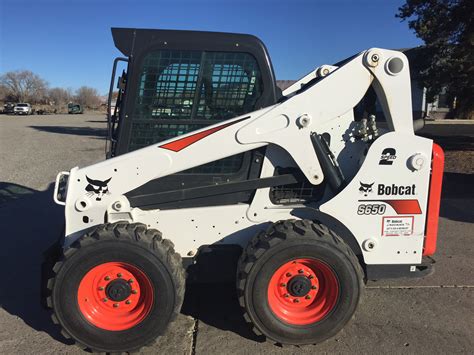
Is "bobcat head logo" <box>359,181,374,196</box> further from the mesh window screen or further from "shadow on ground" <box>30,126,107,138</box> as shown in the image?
"shadow on ground" <box>30,126,107,138</box>

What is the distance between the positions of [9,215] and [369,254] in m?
5.96

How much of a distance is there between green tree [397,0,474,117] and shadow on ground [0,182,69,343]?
35.3 ft

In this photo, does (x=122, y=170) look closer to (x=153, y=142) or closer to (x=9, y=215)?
(x=153, y=142)

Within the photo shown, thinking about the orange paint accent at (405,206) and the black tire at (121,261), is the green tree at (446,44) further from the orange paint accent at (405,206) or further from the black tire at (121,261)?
the black tire at (121,261)

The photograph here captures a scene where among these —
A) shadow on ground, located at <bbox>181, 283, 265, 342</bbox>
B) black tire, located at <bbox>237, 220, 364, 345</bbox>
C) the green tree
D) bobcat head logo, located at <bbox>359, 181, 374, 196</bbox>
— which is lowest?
shadow on ground, located at <bbox>181, 283, 265, 342</bbox>

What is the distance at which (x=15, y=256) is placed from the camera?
5.16 metres

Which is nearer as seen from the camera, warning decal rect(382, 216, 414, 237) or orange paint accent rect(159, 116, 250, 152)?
orange paint accent rect(159, 116, 250, 152)

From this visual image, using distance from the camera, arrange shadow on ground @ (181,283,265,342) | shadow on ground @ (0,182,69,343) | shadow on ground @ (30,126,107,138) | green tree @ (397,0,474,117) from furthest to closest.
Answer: shadow on ground @ (30,126,107,138) → green tree @ (397,0,474,117) → shadow on ground @ (0,182,69,343) → shadow on ground @ (181,283,265,342)

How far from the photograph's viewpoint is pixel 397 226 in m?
3.35

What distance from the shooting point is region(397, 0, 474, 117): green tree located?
37.7ft

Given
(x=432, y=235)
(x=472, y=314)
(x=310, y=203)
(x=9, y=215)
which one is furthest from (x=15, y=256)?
(x=472, y=314)

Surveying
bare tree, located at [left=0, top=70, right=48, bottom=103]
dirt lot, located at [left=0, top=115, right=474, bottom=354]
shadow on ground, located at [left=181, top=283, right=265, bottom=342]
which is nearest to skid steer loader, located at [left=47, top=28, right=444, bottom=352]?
dirt lot, located at [left=0, top=115, right=474, bottom=354]

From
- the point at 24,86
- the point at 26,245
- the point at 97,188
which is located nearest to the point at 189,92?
the point at 97,188

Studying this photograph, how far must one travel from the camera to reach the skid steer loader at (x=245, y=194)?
3057 millimetres
